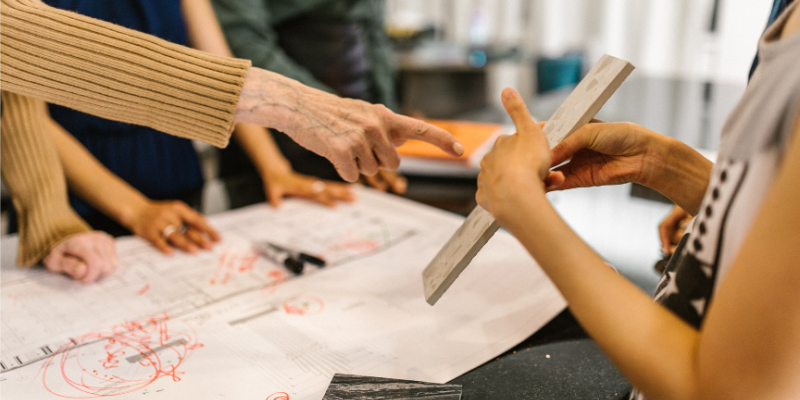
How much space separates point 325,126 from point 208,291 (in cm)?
26

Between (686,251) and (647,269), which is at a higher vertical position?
(686,251)

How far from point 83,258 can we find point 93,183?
0.24 metres

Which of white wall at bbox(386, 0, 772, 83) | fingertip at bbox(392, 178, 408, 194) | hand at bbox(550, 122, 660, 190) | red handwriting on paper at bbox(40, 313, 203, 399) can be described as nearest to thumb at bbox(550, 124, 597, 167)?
hand at bbox(550, 122, 660, 190)

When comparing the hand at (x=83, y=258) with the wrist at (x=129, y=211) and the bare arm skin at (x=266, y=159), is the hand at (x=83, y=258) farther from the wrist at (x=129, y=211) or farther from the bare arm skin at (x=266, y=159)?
the bare arm skin at (x=266, y=159)

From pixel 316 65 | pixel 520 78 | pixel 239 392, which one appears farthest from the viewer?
pixel 520 78

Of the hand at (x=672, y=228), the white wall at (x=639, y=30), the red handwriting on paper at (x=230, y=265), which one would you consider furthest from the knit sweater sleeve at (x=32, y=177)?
the white wall at (x=639, y=30)

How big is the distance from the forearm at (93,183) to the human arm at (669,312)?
2.30 ft

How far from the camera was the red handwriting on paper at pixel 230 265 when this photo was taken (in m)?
0.70

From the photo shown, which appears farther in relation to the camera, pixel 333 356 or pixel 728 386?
pixel 333 356

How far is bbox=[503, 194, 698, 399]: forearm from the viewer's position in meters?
0.33

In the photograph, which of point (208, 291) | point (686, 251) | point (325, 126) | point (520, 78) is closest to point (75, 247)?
point (208, 291)

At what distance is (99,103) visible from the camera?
62cm

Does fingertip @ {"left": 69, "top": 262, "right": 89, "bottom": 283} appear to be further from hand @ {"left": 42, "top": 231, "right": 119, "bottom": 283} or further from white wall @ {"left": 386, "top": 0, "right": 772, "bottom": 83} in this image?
white wall @ {"left": 386, "top": 0, "right": 772, "bottom": 83}

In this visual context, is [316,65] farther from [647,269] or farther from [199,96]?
[647,269]
